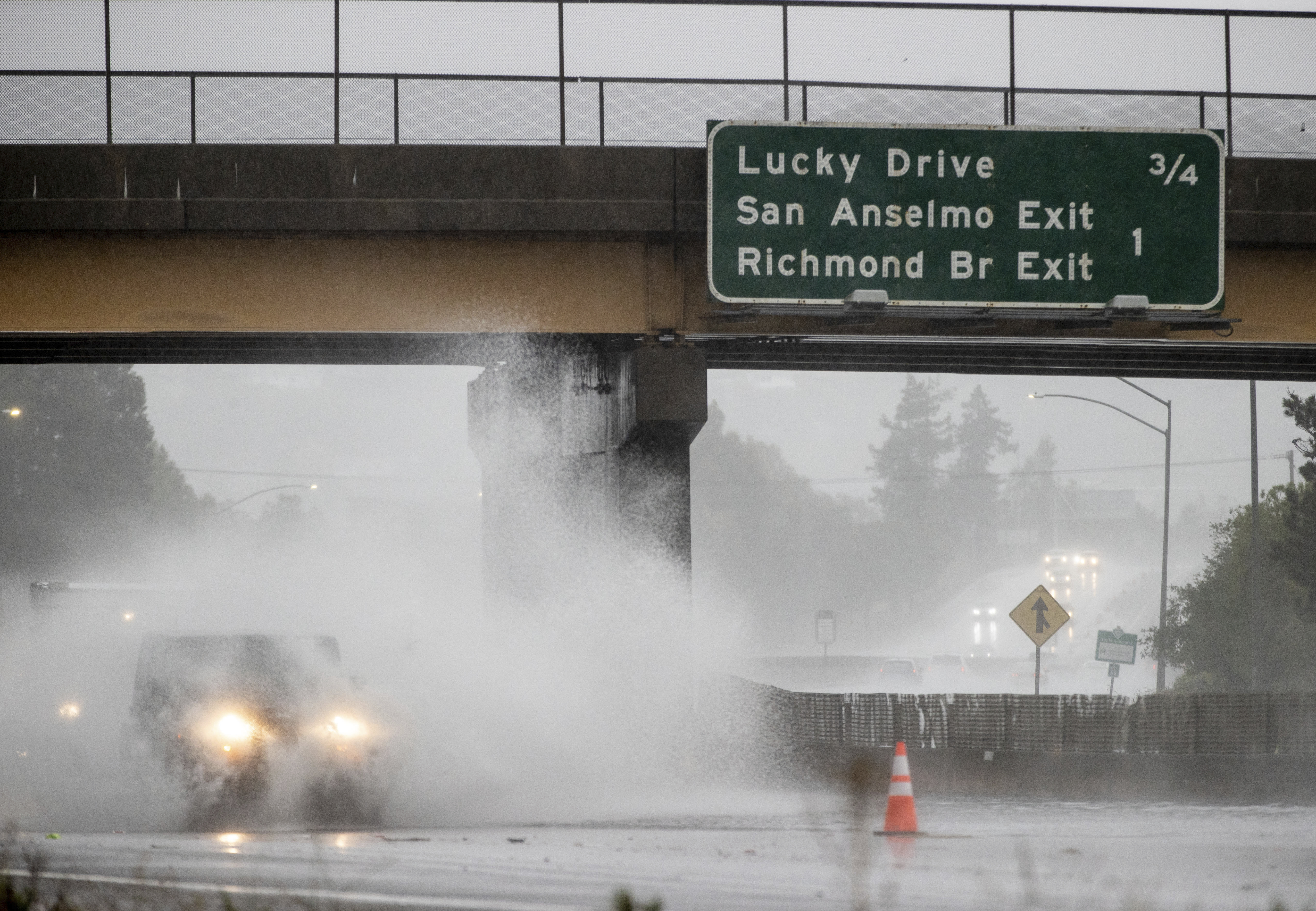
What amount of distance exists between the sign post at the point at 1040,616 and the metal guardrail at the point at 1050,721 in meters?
3.23

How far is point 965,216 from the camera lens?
54.1ft

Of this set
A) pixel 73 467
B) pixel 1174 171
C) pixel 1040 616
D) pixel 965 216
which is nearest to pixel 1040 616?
pixel 1040 616

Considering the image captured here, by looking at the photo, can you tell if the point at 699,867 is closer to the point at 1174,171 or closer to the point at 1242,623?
the point at 1174,171

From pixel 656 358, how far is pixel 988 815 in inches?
238

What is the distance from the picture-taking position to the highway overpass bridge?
1652 cm

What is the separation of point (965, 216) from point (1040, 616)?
10821 millimetres

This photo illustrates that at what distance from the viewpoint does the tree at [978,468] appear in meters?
161

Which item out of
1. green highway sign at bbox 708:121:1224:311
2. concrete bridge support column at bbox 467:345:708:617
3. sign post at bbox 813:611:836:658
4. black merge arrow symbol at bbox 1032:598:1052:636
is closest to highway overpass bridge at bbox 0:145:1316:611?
concrete bridge support column at bbox 467:345:708:617

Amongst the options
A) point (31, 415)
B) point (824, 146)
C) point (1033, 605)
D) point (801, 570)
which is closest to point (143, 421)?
point (31, 415)

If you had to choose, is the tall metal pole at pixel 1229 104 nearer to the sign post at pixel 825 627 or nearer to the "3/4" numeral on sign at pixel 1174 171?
the "3/4" numeral on sign at pixel 1174 171

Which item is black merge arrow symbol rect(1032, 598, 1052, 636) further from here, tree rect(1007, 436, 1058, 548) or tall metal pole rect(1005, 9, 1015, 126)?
tree rect(1007, 436, 1058, 548)

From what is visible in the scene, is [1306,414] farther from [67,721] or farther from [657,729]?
[67,721]

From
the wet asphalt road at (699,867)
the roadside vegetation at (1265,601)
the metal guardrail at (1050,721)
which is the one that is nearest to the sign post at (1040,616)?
the metal guardrail at (1050,721)

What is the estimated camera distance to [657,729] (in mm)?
18016
